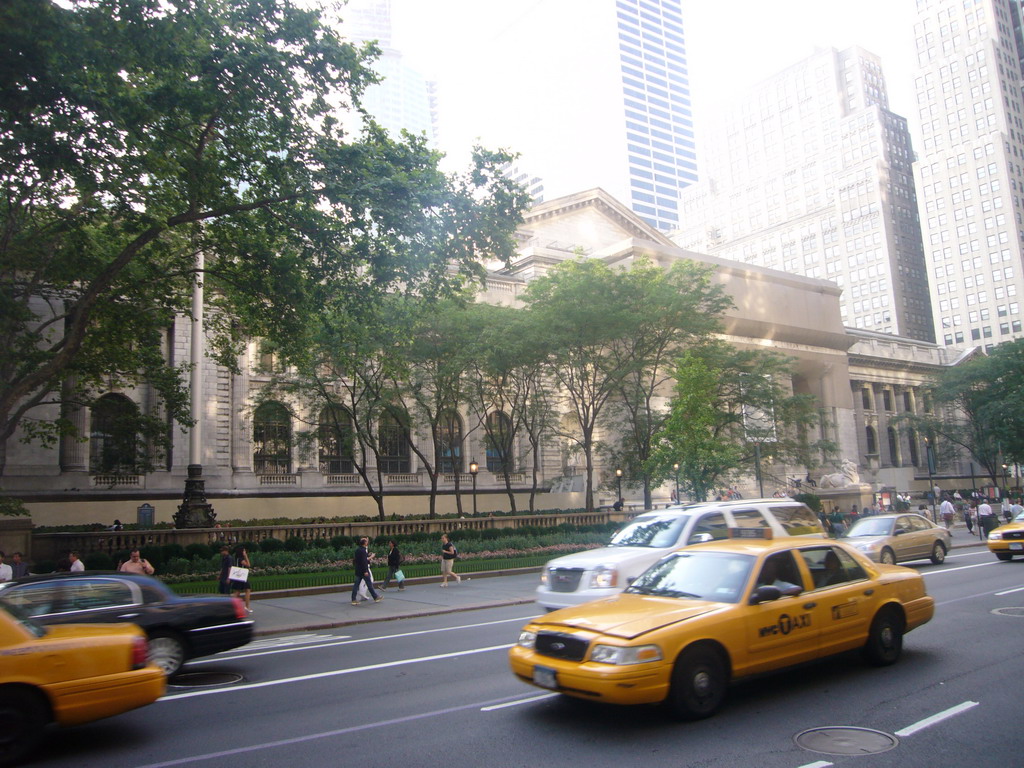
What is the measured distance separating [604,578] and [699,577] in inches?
164

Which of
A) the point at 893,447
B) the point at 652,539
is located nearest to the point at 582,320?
the point at 652,539

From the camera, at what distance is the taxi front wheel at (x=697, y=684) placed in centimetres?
659

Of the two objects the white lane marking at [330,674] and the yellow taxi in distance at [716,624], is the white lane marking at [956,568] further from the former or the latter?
the white lane marking at [330,674]

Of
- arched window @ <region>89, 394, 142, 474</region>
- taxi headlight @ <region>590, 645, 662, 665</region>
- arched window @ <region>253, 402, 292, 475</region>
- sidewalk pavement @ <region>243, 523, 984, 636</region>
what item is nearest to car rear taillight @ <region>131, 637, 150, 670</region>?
taxi headlight @ <region>590, 645, 662, 665</region>

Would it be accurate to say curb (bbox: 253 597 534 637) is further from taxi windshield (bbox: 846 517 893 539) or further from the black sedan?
taxi windshield (bbox: 846 517 893 539)

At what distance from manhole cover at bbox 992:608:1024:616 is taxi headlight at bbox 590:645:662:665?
8674 mm

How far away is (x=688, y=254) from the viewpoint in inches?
2194

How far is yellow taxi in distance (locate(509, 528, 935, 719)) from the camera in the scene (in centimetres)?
647

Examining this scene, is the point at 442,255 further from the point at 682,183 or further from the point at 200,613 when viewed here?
the point at 682,183

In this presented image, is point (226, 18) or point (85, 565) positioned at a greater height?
point (226, 18)

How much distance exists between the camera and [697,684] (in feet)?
22.1

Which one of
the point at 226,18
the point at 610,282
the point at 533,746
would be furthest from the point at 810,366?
the point at 533,746

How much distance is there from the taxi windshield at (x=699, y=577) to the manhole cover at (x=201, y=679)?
18.3ft

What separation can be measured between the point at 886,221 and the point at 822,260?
1121cm
